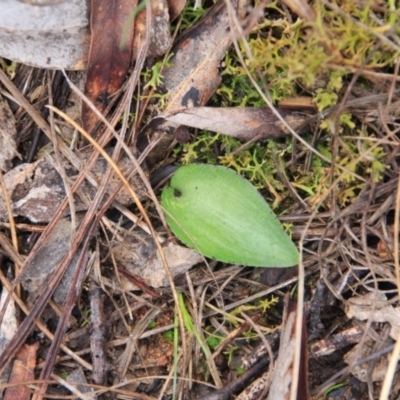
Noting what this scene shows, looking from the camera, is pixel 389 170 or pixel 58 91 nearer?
pixel 389 170

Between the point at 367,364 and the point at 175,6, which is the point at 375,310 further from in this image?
the point at 175,6

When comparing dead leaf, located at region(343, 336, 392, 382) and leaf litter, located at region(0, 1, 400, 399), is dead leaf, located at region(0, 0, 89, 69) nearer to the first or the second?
leaf litter, located at region(0, 1, 400, 399)

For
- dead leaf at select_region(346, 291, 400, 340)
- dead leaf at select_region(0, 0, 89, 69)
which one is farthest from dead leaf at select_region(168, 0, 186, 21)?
dead leaf at select_region(346, 291, 400, 340)

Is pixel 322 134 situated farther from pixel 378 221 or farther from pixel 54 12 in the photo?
pixel 54 12

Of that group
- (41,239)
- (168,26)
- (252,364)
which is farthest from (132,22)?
(252,364)

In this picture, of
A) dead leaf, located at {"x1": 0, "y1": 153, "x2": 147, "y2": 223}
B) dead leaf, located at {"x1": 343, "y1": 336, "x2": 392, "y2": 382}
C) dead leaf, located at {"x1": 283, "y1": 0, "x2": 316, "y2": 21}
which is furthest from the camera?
dead leaf, located at {"x1": 0, "y1": 153, "x2": 147, "y2": 223}

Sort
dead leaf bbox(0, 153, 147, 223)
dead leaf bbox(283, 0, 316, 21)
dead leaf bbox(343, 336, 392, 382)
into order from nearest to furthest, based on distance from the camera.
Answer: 1. dead leaf bbox(283, 0, 316, 21)
2. dead leaf bbox(343, 336, 392, 382)
3. dead leaf bbox(0, 153, 147, 223)

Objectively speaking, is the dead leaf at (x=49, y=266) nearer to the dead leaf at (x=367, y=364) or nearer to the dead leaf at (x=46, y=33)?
the dead leaf at (x=46, y=33)
